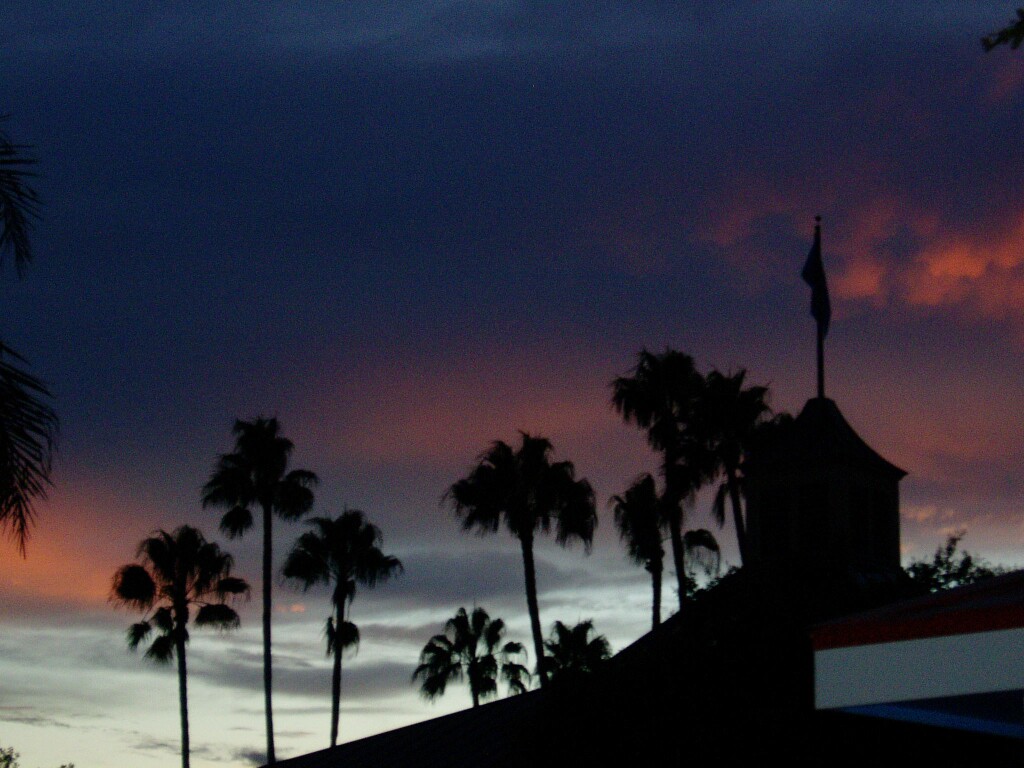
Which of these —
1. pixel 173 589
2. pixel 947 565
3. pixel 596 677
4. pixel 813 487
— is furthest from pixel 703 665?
pixel 173 589

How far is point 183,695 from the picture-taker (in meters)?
61.3

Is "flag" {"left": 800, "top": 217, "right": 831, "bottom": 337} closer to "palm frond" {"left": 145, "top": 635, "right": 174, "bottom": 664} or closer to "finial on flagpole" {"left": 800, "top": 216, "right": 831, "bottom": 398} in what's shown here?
"finial on flagpole" {"left": 800, "top": 216, "right": 831, "bottom": 398}

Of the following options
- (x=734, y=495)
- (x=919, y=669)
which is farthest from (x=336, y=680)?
(x=919, y=669)

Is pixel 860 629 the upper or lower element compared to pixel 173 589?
lower

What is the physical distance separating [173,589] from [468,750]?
3023 centimetres

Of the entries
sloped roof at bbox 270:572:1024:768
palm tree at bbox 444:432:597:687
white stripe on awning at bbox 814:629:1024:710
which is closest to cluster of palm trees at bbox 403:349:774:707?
palm tree at bbox 444:432:597:687

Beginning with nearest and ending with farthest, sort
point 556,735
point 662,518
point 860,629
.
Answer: point 860,629
point 556,735
point 662,518

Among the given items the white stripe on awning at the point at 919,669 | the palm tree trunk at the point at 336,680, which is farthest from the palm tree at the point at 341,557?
the white stripe on awning at the point at 919,669

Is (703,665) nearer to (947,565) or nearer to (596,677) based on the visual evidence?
(596,677)

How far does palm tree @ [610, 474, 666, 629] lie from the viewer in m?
54.7

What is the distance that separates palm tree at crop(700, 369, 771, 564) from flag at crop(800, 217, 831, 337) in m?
9.40

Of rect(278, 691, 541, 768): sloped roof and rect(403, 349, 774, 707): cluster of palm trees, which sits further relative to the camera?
rect(403, 349, 774, 707): cluster of palm trees

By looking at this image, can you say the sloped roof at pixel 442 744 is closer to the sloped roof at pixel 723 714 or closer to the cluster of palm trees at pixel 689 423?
the sloped roof at pixel 723 714

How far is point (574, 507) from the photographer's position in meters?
49.7
